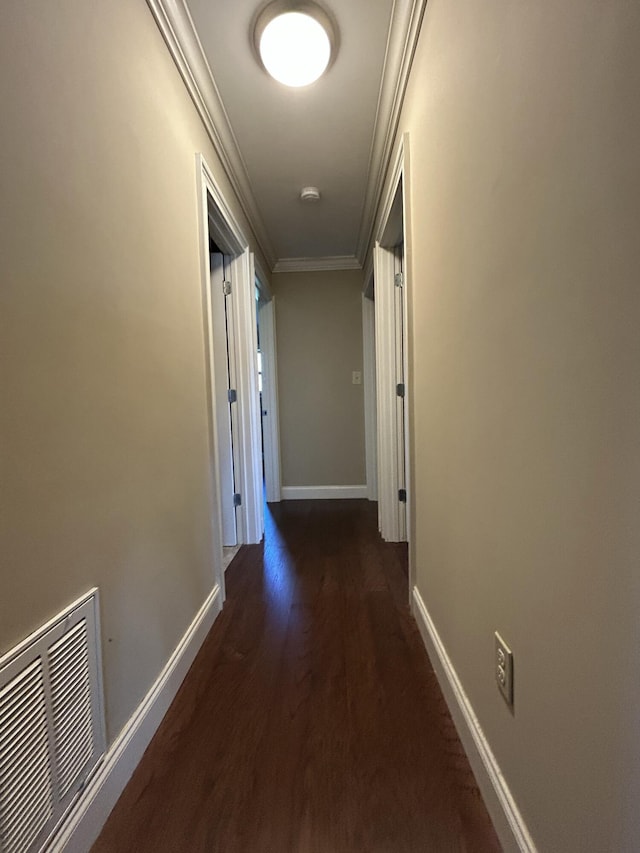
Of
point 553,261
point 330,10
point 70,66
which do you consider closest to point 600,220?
point 553,261

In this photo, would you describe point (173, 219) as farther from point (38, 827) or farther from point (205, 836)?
point (205, 836)

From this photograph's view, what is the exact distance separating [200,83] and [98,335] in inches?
53.3

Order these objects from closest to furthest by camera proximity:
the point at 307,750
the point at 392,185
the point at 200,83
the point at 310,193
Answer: the point at 307,750, the point at 200,83, the point at 392,185, the point at 310,193

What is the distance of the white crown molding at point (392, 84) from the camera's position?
141cm

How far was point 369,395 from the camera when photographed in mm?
3791

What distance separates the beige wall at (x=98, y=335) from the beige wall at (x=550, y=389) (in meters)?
0.90

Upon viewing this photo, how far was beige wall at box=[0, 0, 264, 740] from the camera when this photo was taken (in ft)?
2.47

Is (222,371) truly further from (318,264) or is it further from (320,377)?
(318,264)

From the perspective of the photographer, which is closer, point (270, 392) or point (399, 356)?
point (399, 356)

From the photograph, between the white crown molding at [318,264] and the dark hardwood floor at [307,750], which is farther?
the white crown molding at [318,264]

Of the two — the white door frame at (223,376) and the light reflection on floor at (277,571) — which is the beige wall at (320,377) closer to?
the light reflection on floor at (277,571)

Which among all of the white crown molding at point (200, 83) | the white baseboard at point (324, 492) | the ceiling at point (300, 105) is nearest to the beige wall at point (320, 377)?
the white baseboard at point (324, 492)

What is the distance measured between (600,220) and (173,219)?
1416mm

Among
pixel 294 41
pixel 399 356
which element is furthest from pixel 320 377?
pixel 294 41
